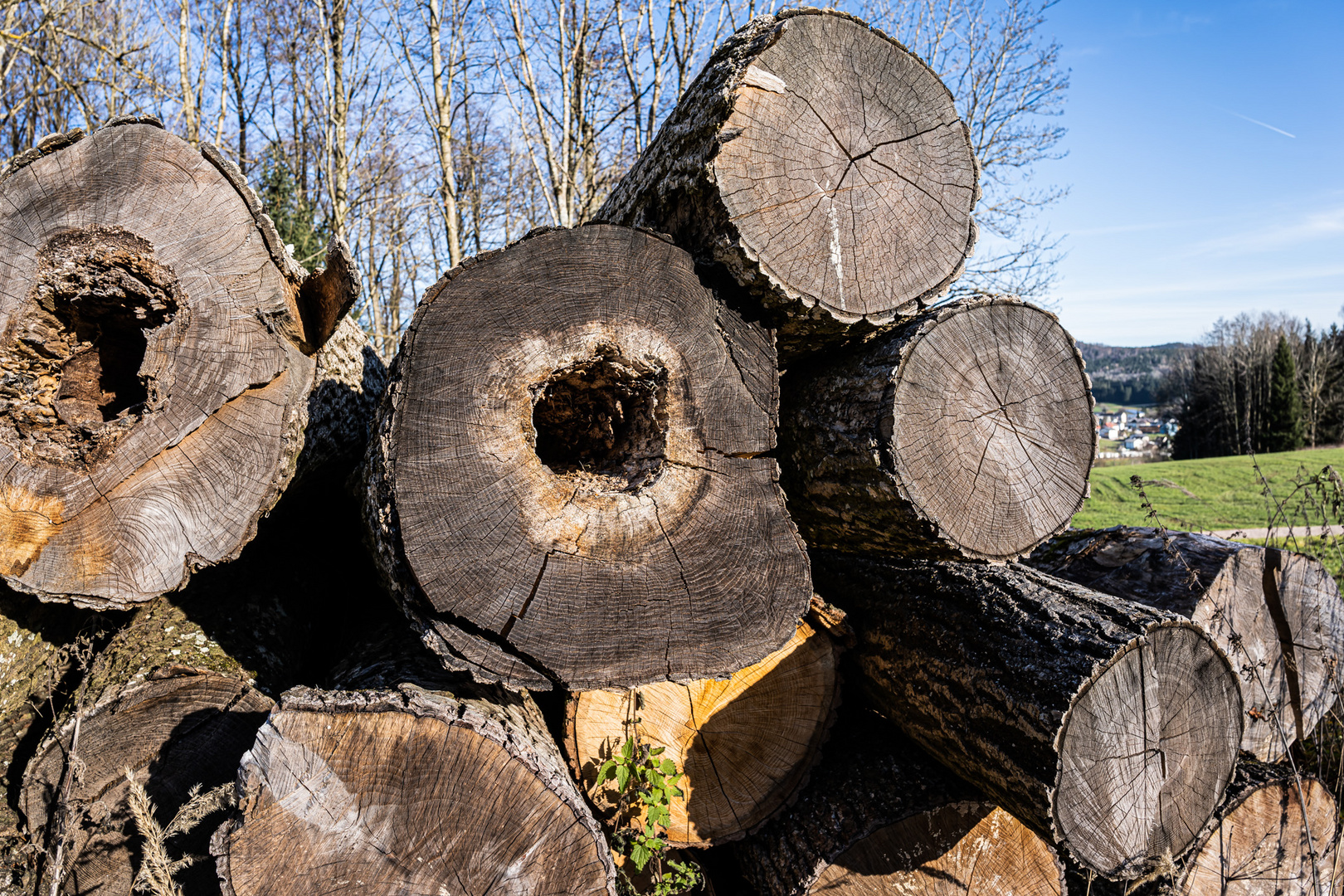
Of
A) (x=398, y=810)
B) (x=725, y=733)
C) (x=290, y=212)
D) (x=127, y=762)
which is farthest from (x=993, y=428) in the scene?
(x=290, y=212)

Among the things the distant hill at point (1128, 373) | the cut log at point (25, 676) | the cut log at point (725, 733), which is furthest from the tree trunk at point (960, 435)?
the distant hill at point (1128, 373)

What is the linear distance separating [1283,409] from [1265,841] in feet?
117

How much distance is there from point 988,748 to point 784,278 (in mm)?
1494

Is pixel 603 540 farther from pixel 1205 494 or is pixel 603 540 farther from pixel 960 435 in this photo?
pixel 1205 494

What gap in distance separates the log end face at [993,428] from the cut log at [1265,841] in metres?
1.44

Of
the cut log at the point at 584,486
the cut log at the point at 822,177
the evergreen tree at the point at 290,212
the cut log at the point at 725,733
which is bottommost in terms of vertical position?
the cut log at the point at 725,733

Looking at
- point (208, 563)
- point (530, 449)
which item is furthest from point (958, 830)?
point (208, 563)

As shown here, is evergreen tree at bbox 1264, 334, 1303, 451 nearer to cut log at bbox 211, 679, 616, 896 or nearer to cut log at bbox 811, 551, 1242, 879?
cut log at bbox 811, 551, 1242, 879

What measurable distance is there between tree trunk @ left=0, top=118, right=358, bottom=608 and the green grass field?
28.4 feet

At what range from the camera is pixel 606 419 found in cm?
212

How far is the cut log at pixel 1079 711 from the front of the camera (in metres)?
1.88

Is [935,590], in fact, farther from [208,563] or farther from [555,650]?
[208,563]

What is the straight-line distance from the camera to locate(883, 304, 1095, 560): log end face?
78.4 inches

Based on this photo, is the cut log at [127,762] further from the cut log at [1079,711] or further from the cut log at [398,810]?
the cut log at [1079,711]
